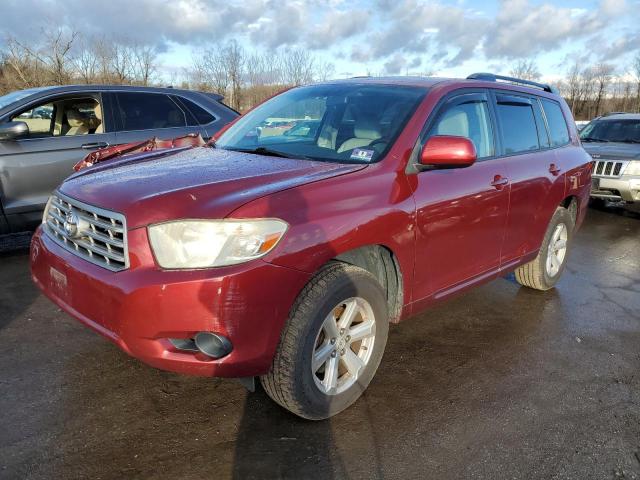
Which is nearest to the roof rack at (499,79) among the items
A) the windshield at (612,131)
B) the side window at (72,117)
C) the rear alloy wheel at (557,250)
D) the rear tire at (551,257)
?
the rear tire at (551,257)

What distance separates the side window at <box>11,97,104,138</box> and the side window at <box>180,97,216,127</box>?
1.02m

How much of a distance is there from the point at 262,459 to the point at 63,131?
15.5 feet

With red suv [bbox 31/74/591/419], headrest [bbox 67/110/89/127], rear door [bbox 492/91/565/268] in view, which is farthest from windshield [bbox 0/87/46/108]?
rear door [bbox 492/91/565/268]

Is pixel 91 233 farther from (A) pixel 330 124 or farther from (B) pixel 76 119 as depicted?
(B) pixel 76 119

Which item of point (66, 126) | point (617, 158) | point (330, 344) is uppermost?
point (66, 126)

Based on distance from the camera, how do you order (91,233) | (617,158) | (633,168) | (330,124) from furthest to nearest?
1. (617,158)
2. (633,168)
3. (330,124)
4. (91,233)

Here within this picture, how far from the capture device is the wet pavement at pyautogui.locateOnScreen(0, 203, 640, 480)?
238 cm

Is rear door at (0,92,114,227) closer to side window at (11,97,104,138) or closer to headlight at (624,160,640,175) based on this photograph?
side window at (11,97,104,138)

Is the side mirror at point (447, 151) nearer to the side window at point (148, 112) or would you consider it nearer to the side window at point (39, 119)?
the side window at point (148, 112)

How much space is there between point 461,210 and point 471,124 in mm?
Answer: 736

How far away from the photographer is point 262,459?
239 cm

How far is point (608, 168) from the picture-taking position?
848 centimetres

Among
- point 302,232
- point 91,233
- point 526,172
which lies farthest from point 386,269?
point 526,172

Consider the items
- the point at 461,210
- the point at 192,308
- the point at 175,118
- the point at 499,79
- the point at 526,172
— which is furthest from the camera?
the point at 175,118
